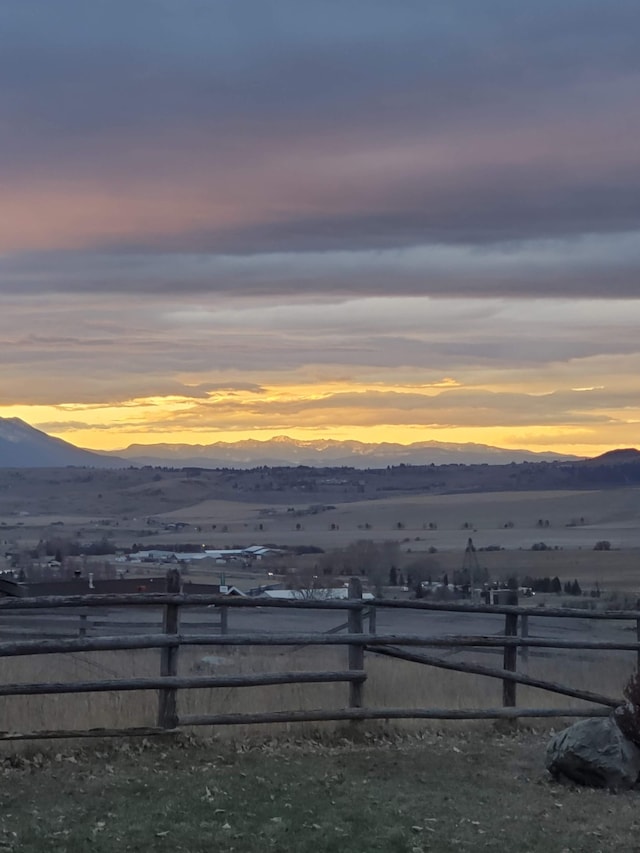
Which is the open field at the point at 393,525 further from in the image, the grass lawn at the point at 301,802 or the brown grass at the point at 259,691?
the grass lawn at the point at 301,802

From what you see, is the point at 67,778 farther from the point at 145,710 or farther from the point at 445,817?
the point at 445,817

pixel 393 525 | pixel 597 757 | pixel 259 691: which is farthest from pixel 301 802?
pixel 393 525

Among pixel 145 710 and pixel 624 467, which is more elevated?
pixel 624 467

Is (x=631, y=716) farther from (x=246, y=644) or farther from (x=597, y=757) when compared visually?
(x=246, y=644)

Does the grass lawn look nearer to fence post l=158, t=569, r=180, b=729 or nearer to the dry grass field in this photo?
fence post l=158, t=569, r=180, b=729

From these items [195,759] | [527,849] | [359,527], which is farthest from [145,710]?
[359,527]

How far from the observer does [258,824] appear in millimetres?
8570

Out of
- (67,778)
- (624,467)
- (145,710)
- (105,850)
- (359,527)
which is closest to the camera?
(105,850)

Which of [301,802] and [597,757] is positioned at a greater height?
[597,757]

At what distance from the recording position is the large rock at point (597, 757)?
32.5 ft

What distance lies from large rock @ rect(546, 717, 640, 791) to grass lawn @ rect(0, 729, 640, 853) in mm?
138

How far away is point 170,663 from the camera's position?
11039 millimetres

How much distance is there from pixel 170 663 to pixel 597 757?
3.88 m

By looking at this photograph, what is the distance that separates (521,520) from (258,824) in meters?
102
